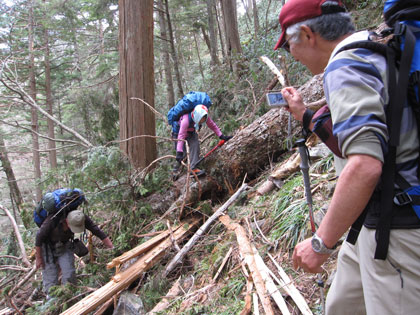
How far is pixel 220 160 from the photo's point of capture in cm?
551

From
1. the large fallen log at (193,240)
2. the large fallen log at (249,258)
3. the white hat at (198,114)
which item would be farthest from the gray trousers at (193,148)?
the large fallen log at (249,258)

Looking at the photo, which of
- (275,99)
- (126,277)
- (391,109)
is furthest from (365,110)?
(126,277)

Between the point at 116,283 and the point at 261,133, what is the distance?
11.2 ft

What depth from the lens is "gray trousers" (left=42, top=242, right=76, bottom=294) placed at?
5.22m

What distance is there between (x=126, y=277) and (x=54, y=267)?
6.36 feet

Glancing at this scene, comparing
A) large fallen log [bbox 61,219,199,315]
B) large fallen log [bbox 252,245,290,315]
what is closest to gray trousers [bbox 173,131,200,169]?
large fallen log [bbox 61,219,199,315]

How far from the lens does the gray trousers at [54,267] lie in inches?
205

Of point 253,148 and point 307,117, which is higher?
point 307,117

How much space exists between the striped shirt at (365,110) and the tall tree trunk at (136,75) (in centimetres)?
500

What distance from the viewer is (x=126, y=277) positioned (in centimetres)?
423

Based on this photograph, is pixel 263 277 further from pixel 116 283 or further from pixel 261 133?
pixel 261 133

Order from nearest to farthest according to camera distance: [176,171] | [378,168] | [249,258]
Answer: [378,168] < [249,258] < [176,171]

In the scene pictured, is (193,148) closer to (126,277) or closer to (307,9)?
(126,277)

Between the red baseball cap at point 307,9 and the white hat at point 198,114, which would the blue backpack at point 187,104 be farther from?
the red baseball cap at point 307,9
